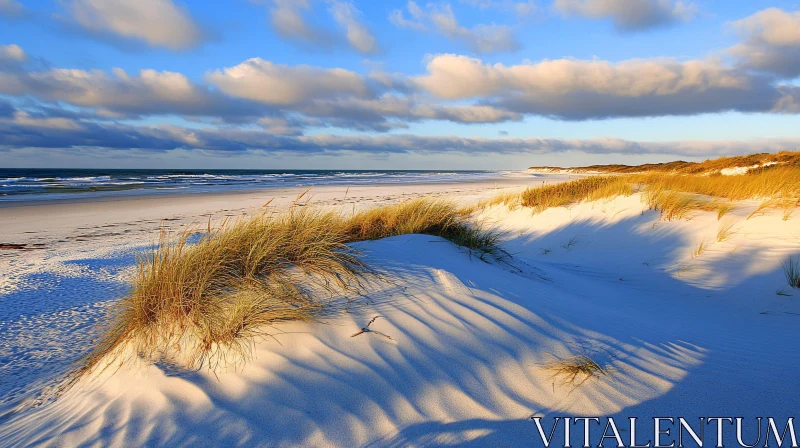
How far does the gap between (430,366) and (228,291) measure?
1.52 meters

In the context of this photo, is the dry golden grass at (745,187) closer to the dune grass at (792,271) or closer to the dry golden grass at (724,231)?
the dry golden grass at (724,231)

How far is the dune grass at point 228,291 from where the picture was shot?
8.41 feet

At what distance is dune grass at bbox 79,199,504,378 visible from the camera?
2562 mm

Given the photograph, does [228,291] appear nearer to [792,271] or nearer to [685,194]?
[792,271]

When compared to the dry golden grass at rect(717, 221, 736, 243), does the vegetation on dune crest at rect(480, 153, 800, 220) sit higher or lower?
higher

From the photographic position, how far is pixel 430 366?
235 cm

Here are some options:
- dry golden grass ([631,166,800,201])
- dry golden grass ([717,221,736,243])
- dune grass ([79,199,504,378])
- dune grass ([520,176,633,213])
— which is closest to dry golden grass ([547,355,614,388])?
dune grass ([79,199,504,378])

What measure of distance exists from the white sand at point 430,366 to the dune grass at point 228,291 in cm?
17

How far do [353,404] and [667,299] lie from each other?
4.26 m

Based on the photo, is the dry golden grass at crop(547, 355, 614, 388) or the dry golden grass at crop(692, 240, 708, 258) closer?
the dry golden grass at crop(547, 355, 614, 388)

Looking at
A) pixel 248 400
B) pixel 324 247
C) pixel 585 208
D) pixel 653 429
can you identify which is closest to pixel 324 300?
pixel 324 247

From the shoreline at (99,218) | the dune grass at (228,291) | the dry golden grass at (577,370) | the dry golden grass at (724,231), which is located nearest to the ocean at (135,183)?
the shoreline at (99,218)

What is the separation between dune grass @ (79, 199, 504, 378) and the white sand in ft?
0.55

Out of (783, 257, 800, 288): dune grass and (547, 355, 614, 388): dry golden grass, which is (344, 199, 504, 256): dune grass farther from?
(783, 257, 800, 288): dune grass
